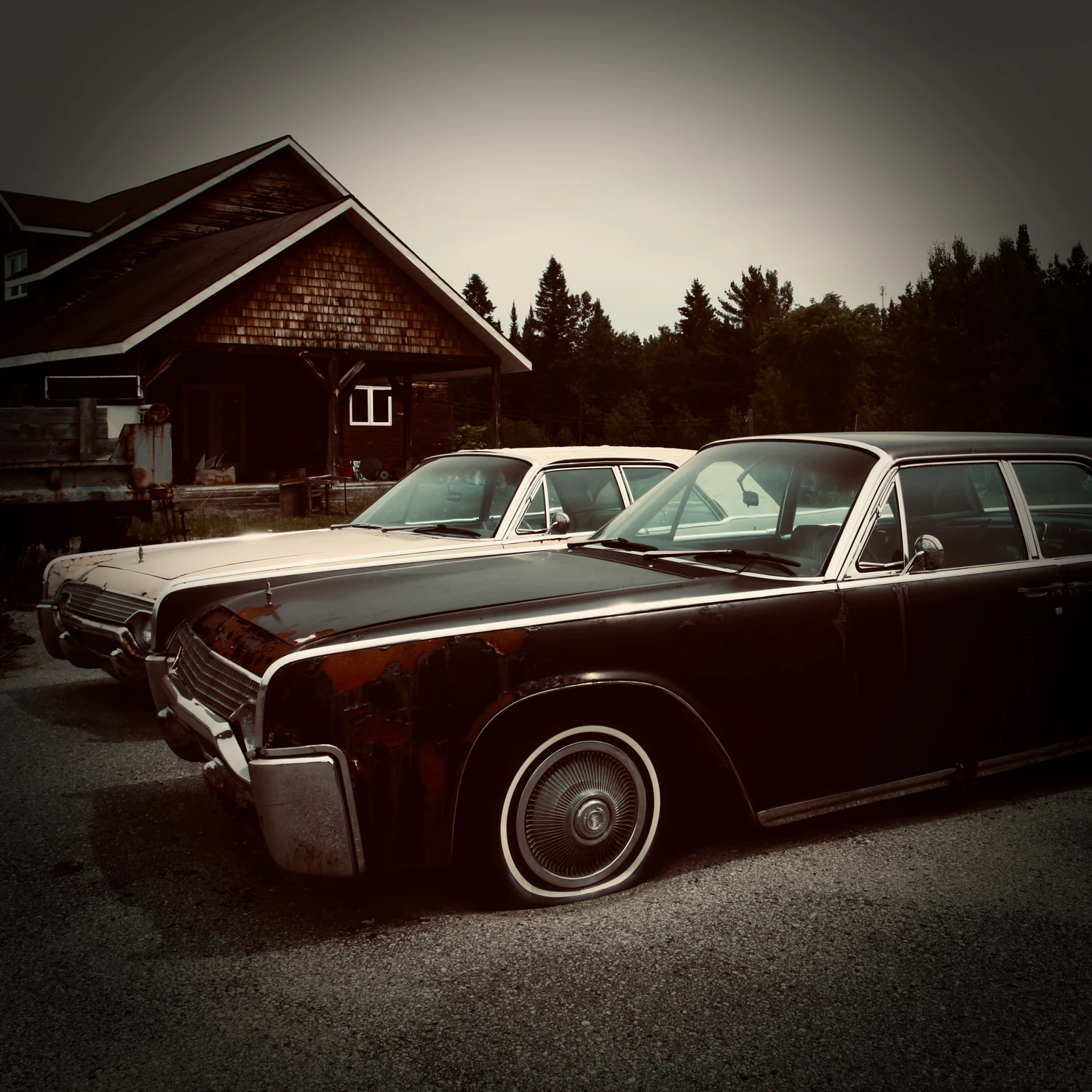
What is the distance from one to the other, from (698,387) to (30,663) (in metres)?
94.0

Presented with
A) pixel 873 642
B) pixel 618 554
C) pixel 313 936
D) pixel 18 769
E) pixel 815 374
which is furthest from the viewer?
pixel 815 374

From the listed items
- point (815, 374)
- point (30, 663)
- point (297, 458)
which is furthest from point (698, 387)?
point (30, 663)

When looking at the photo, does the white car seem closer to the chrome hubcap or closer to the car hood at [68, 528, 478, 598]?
the car hood at [68, 528, 478, 598]

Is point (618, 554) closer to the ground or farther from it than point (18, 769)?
farther from it

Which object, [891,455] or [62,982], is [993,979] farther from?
[62,982]

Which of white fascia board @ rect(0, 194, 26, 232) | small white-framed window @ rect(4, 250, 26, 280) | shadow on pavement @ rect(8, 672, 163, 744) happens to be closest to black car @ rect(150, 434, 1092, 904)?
shadow on pavement @ rect(8, 672, 163, 744)

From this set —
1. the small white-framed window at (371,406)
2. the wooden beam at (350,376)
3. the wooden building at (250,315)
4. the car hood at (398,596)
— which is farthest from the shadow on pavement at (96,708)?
the small white-framed window at (371,406)

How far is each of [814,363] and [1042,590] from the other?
245 ft

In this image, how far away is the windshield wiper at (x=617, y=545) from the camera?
439cm

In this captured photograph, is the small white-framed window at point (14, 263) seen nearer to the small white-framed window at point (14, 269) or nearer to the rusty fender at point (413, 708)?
the small white-framed window at point (14, 269)

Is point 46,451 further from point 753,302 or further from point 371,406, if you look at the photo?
point 753,302

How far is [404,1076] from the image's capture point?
98.4 inches

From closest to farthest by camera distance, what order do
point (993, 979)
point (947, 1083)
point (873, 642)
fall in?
1. point (947, 1083)
2. point (993, 979)
3. point (873, 642)

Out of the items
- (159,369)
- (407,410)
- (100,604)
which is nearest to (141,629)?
(100,604)
